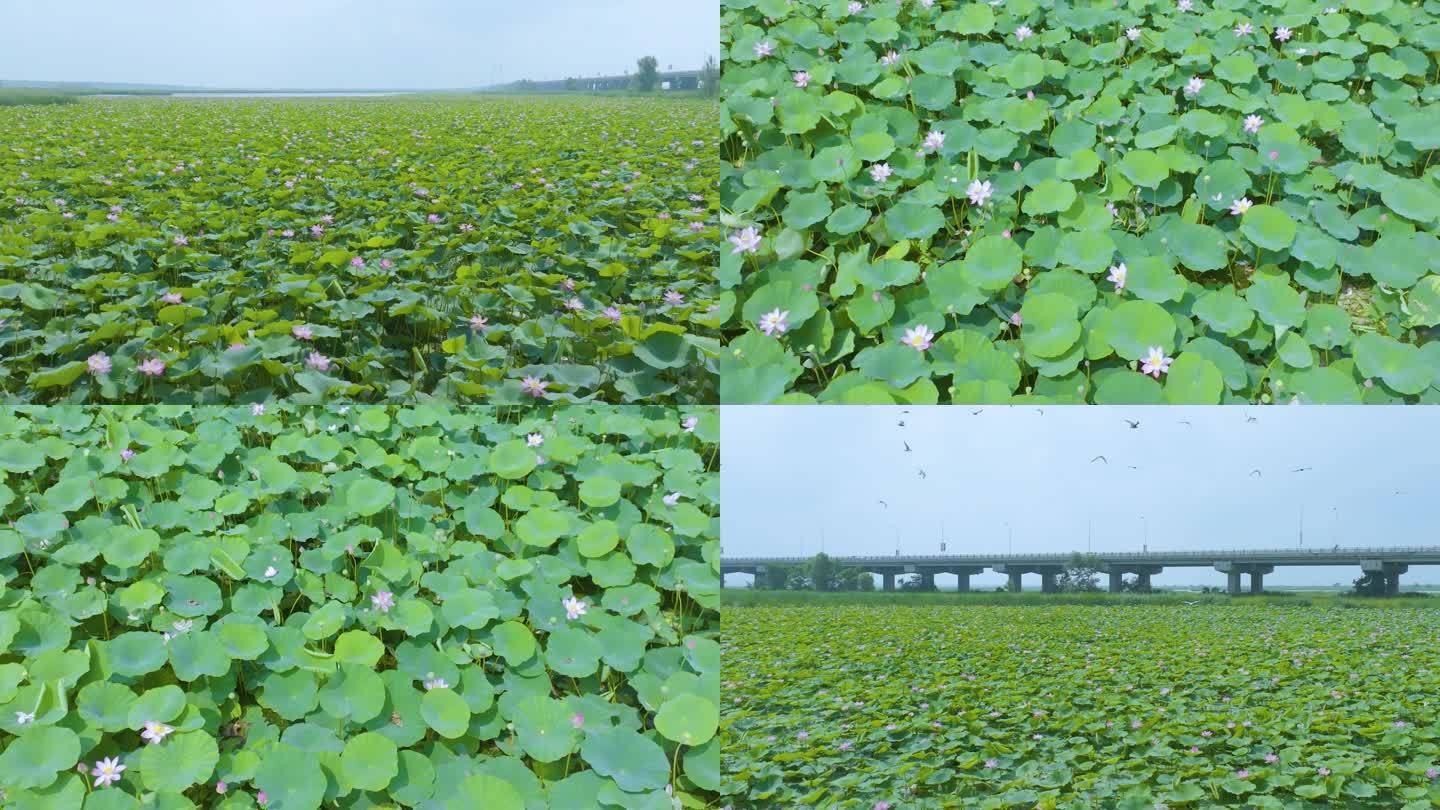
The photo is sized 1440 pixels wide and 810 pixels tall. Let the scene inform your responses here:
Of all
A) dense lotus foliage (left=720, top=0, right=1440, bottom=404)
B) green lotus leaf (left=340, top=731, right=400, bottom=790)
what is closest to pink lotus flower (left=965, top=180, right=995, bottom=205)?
dense lotus foliage (left=720, top=0, right=1440, bottom=404)

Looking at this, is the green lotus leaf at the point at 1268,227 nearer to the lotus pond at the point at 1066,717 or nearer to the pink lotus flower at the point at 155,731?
the lotus pond at the point at 1066,717

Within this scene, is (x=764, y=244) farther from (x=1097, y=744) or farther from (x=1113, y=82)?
(x=1113, y=82)

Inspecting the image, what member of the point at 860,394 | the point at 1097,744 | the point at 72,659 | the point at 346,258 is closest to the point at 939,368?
the point at 860,394

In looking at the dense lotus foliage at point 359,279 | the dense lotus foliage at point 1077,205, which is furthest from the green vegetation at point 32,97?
the dense lotus foliage at point 1077,205

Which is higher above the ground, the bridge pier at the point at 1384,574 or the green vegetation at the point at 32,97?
the green vegetation at the point at 32,97

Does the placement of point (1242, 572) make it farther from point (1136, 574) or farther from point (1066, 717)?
point (1066, 717)

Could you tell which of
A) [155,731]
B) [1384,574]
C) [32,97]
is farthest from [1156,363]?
[32,97]
